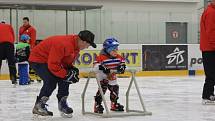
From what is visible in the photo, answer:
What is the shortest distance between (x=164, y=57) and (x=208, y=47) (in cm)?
1064

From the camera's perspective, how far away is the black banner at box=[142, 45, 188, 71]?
17.6 meters

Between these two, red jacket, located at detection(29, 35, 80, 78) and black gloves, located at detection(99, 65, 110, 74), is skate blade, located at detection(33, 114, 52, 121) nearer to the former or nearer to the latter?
red jacket, located at detection(29, 35, 80, 78)

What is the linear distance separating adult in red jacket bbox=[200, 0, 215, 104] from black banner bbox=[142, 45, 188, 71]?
10.0 m

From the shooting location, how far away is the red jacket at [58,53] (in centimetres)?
563

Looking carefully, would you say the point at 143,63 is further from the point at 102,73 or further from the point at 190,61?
the point at 102,73

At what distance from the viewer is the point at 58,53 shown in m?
5.64

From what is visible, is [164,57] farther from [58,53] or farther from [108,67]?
[58,53]

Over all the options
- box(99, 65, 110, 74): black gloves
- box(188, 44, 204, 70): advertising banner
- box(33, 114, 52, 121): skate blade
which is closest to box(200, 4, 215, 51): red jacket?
box(99, 65, 110, 74): black gloves

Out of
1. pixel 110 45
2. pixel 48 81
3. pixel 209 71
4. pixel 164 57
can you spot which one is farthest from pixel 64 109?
pixel 164 57

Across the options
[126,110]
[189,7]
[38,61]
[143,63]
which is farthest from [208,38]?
[189,7]

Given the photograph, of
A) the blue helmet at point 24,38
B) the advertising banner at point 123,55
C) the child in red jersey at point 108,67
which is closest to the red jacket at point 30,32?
the blue helmet at point 24,38

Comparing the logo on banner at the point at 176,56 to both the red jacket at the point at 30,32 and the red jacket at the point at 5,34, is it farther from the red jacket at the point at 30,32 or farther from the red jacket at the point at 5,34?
the red jacket at the point at 5,34

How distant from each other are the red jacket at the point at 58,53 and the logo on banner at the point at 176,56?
12299 millimetres

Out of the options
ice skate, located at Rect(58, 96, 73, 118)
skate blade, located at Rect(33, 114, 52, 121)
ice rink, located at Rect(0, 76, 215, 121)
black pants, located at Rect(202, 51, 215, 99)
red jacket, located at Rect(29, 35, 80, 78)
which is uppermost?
red jacket, located at Rect(29, 35, 80, 78)
